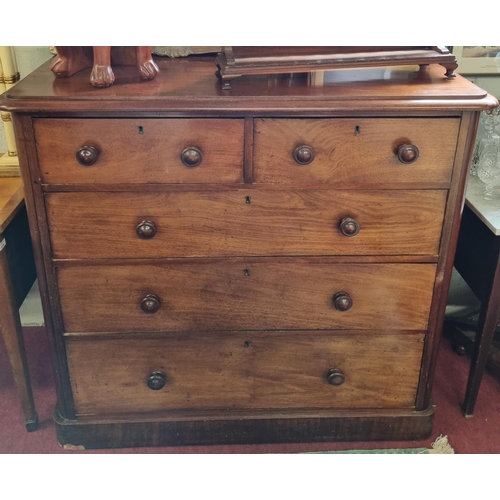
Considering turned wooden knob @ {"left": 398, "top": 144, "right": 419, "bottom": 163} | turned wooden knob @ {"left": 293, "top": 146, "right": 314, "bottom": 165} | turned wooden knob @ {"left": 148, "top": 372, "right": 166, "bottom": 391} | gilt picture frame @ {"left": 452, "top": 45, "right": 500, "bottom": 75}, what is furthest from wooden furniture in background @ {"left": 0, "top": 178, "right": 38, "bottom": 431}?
gilt picture frame @ {"left": 452, "top": 45, "right": 500, "bottom": 75}

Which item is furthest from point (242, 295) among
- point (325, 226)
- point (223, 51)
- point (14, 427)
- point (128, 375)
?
point (14, 427)

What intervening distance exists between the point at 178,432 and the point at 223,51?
1204mm

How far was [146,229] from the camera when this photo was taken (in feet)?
5.18

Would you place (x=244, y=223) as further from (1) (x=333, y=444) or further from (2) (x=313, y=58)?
(1) (x=333, y=444)

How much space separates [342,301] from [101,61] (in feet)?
3.08

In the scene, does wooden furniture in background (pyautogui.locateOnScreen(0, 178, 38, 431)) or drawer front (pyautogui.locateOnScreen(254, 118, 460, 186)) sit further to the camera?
wooden furniture in background (pyautogui.locateOnScreen(0, 178, 38, 431))

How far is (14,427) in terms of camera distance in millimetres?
1996

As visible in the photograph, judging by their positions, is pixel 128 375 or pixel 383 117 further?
pixel 128 375

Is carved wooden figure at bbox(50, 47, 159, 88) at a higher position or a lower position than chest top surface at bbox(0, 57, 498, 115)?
higher

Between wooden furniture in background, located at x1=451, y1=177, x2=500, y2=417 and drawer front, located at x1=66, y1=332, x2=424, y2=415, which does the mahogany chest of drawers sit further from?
wooden furniture in background, located at x1=451, y1=177, x2=500, y2=417

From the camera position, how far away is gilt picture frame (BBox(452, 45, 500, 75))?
2.10 metres

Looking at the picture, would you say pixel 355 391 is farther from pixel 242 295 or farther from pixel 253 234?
pixel 253 234
